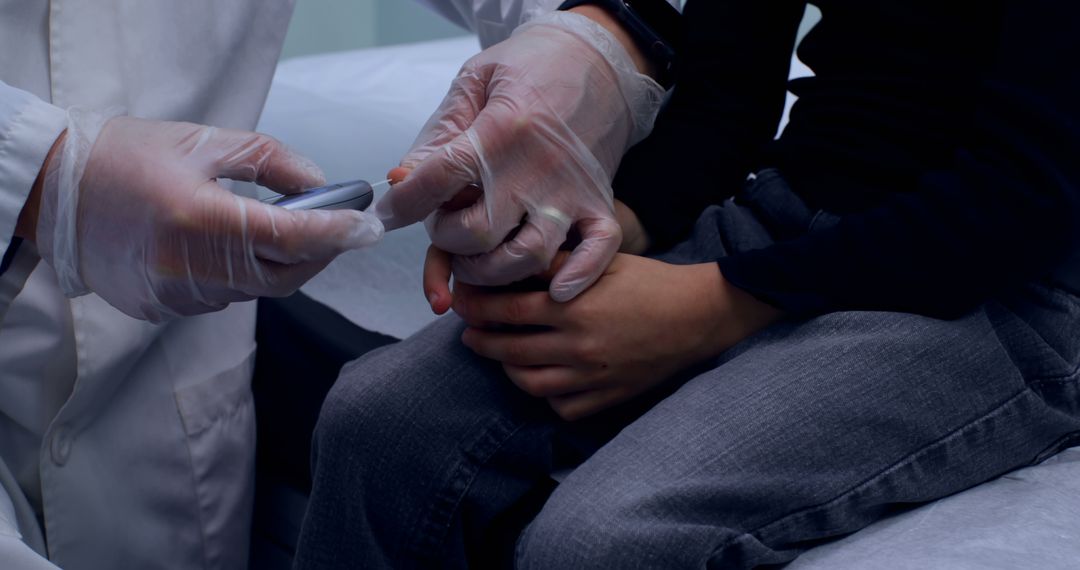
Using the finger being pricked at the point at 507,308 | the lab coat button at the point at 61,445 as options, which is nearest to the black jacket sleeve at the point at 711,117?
the finger being pricked at the point at 507,308

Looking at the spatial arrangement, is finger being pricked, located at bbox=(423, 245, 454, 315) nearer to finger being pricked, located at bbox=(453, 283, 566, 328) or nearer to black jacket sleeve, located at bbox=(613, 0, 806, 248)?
finger being pricked, located at bbox=(453, 283, 566, 328)

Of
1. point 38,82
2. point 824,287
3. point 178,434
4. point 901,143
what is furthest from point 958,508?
point 38,82

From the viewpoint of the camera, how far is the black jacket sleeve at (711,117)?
84cm

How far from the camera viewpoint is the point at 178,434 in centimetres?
90

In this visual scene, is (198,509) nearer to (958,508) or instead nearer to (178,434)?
(178,434)

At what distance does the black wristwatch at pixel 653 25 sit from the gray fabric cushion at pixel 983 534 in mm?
467

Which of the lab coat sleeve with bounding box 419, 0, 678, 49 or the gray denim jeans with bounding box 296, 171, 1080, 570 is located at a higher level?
the lab coat sleeve with bounding box 419, 0, 678, 49

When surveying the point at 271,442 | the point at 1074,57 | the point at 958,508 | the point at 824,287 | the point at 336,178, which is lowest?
the point at 271,442

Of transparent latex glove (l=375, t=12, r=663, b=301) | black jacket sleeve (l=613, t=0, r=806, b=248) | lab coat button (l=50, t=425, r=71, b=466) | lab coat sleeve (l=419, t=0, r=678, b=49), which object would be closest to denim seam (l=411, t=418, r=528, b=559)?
transparent latex glove (l=375, t=12, r=663, b=301)

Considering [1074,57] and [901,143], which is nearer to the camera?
[1074,57]

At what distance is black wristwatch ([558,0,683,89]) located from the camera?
872 mm

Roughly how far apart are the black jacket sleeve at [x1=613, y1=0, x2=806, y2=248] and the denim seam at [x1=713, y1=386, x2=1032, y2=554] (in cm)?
30

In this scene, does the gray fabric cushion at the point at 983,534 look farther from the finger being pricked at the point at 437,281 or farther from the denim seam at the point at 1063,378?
the finger being pricked at the point at 437,281

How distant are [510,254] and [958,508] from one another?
1.15ft
